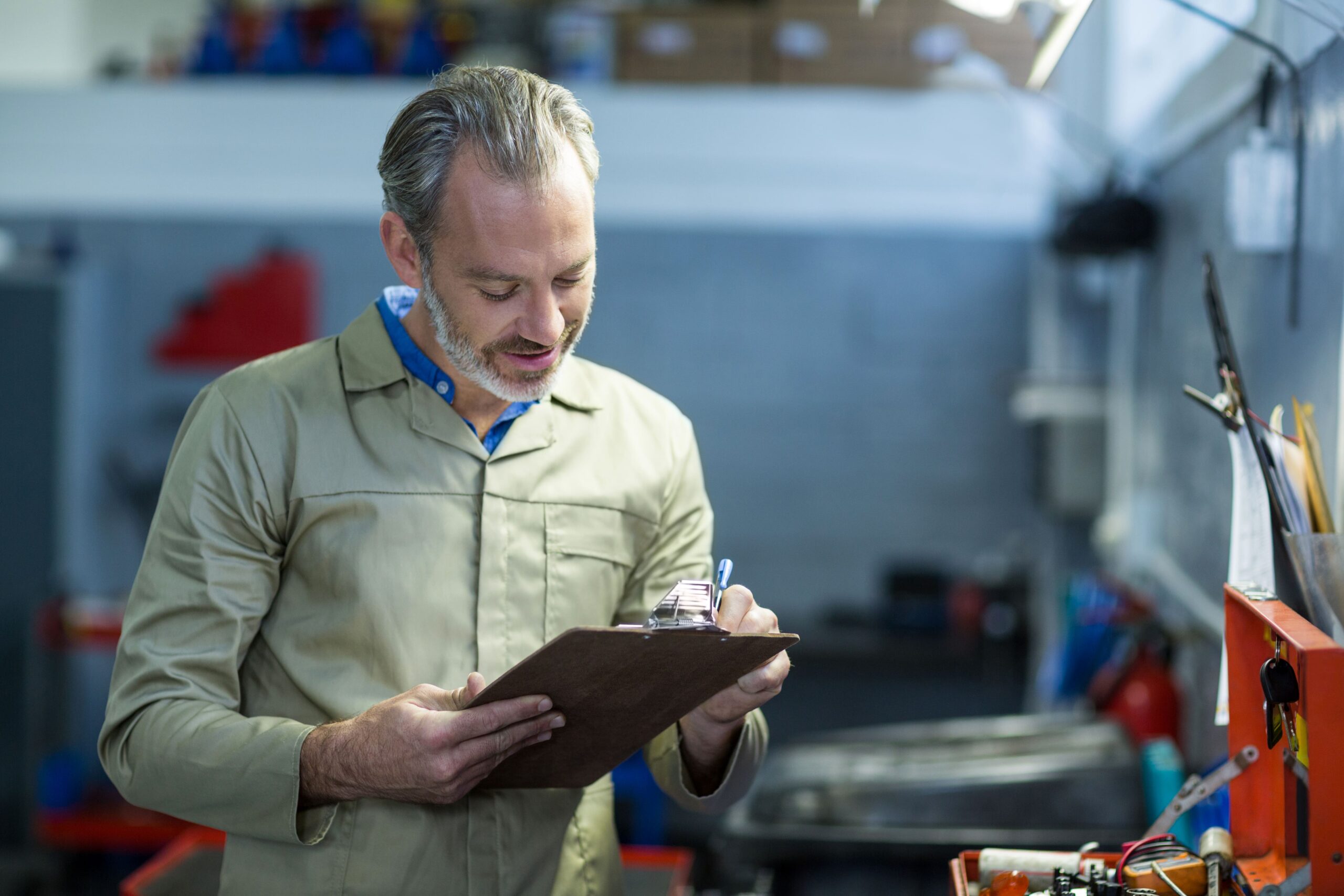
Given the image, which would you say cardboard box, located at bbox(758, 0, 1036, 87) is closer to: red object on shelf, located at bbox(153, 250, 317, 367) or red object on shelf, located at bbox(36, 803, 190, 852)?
red object on shelf, located at bbox(153, 250, 317, 367)

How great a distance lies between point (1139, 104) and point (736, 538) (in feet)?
6.72

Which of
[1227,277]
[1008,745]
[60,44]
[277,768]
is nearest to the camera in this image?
[277,768]

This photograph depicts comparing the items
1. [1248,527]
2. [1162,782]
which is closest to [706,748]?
[1248,527]

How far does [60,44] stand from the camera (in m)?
5.34

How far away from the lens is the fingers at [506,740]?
111 centimetres

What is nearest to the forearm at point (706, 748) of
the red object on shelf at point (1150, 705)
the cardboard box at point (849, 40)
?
the red object on shelf at point (1150, 705)

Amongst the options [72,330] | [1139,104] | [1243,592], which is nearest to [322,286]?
[72,330]

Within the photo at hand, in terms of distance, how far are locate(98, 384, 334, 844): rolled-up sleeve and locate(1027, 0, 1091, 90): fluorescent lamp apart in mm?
1216

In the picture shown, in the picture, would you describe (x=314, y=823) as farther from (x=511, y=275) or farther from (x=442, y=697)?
(x=511, y=275)

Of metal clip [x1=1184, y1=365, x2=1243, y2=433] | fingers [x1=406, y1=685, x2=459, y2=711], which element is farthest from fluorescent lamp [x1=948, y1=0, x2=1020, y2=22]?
fingers [x1=406, y1=685, x2=459, y2=711]

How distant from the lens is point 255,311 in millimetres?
4508

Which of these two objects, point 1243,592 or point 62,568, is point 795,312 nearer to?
point 62,568

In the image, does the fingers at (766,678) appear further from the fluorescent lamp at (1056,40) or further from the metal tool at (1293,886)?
the fluorescent lamp at (1056,40)

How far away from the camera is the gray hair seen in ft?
3.96
